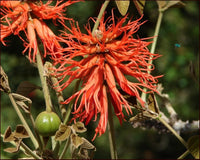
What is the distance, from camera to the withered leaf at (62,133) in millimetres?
944

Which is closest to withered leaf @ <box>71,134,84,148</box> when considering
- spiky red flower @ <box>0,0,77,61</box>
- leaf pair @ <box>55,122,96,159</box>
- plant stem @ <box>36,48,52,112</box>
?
leaf pair @ <box>55,122,96,159</box>

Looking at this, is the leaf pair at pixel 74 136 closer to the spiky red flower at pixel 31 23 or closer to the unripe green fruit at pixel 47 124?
the unripe green fruit at pixel 47 124

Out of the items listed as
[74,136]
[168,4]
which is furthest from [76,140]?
[168,4]

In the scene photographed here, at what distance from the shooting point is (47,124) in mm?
1007

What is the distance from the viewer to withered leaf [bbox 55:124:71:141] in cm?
94

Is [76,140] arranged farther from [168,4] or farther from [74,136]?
[168,4]

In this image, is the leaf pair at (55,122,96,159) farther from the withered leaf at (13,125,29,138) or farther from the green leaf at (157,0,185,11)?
the green leaf at (157,0,185,11)

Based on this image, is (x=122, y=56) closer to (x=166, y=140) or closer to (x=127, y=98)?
(x=127, y=98)

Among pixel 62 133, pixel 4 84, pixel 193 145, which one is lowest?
pixel 193 145

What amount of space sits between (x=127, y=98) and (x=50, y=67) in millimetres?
203

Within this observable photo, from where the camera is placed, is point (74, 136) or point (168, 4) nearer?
point (74, 136)

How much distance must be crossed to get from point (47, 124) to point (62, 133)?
2.6 inches

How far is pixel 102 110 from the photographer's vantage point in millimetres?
989

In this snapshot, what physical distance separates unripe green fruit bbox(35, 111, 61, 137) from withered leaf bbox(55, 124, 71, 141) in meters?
0.06
